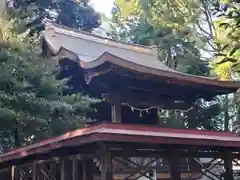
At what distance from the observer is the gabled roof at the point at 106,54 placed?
7.94 m

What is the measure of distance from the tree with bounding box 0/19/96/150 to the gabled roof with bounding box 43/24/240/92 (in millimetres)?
713

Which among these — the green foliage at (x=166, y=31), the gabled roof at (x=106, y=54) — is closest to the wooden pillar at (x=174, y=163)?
the gabled roof at (x=106, y=54)

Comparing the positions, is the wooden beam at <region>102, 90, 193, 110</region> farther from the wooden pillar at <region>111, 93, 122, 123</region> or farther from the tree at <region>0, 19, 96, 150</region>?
the tree at <region>0, 19, 96, 150</region>

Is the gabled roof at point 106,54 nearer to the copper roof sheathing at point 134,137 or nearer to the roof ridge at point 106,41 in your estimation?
the roof ridge at point 106,41

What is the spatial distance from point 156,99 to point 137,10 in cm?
892

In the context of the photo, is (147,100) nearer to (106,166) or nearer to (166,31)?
(106,166)

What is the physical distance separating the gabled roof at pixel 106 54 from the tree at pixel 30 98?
2.34 ft

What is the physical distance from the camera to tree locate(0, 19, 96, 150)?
29.0 ft

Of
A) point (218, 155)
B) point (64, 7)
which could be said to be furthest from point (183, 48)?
point (218, 155)

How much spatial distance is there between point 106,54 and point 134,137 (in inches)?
95.0

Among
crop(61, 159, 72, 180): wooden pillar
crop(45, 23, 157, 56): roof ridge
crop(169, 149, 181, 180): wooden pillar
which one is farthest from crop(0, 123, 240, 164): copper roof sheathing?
crop(45, 23, 157, 56): roof ridge

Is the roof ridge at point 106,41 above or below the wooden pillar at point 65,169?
above

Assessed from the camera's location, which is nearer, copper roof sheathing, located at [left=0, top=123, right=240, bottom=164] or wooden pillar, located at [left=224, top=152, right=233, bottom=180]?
copper roof sheathing, located at [left=0, top=123, right=240, bottom=164]

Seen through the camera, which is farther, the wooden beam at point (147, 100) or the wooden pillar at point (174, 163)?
the wooden beam at point (147, 100)
